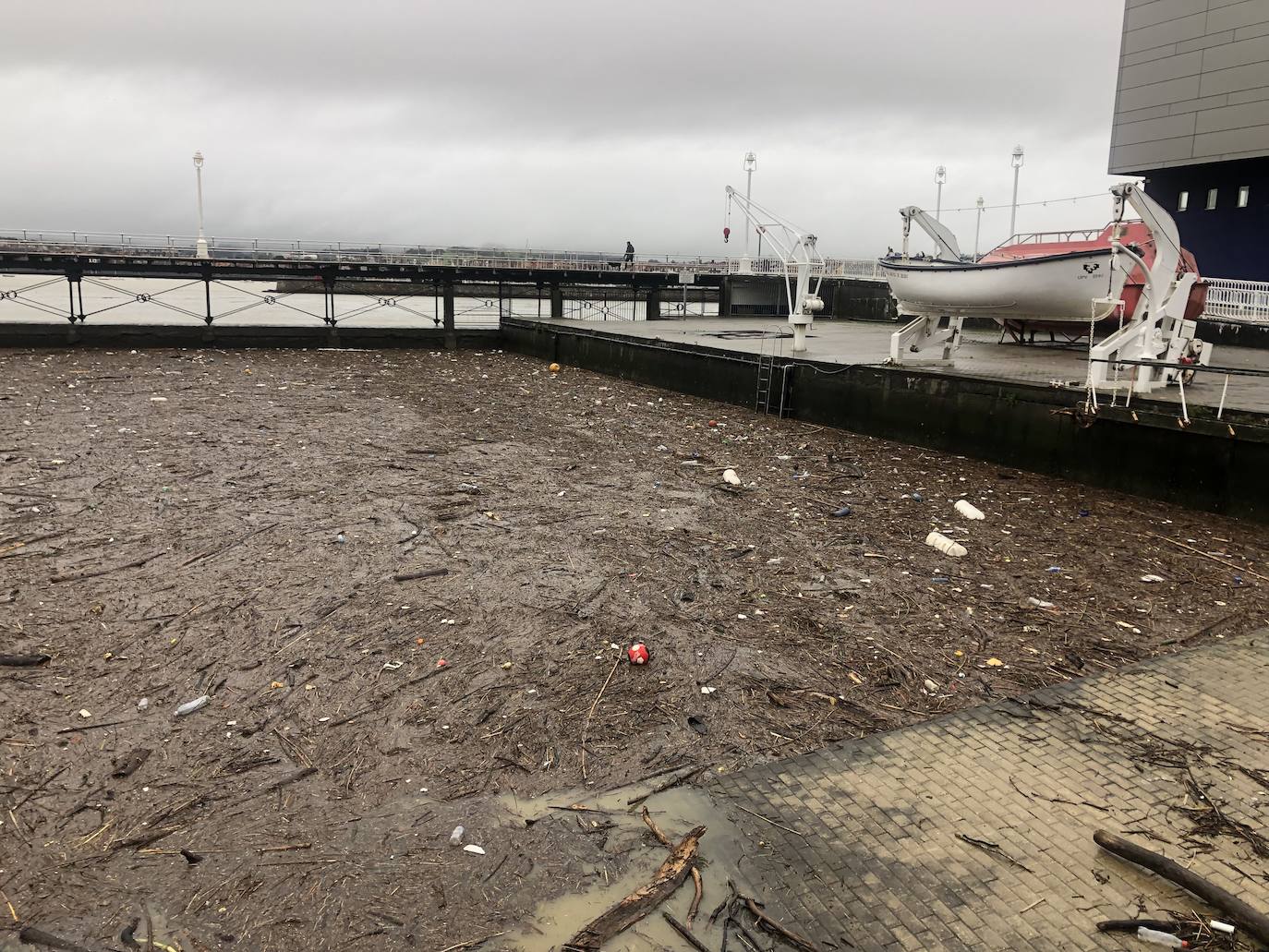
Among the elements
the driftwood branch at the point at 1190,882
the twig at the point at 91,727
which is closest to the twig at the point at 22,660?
the twig at the point at 91,727

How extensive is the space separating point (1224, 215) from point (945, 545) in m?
27.4

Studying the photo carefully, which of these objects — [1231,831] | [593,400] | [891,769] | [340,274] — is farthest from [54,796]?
[340,274]

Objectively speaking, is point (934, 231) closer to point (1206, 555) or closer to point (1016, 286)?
point (1016, 286)

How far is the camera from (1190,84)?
2753 centimetres

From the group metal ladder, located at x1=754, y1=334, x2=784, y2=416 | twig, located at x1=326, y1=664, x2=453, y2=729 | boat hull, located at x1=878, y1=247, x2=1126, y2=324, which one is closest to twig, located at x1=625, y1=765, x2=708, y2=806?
twig, located at x1=326, y1=664, x2=453, y2=729

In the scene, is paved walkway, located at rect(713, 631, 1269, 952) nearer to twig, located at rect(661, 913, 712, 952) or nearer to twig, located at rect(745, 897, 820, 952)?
A: twig, located at rect(745, 897, 820, 952)

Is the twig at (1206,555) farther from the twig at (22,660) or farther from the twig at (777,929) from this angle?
the twig at (22,660)

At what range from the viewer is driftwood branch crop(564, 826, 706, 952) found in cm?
316

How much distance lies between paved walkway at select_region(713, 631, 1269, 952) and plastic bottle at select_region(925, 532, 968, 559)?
9.12 ft

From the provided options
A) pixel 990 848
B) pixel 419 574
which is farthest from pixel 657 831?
pixel 419 574

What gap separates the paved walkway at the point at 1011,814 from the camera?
3293 millimetres

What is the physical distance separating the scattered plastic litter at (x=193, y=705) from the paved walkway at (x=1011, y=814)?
2.98 m

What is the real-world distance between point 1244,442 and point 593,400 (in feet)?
36.5

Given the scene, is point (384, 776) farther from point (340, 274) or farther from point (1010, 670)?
point (340, 274)
